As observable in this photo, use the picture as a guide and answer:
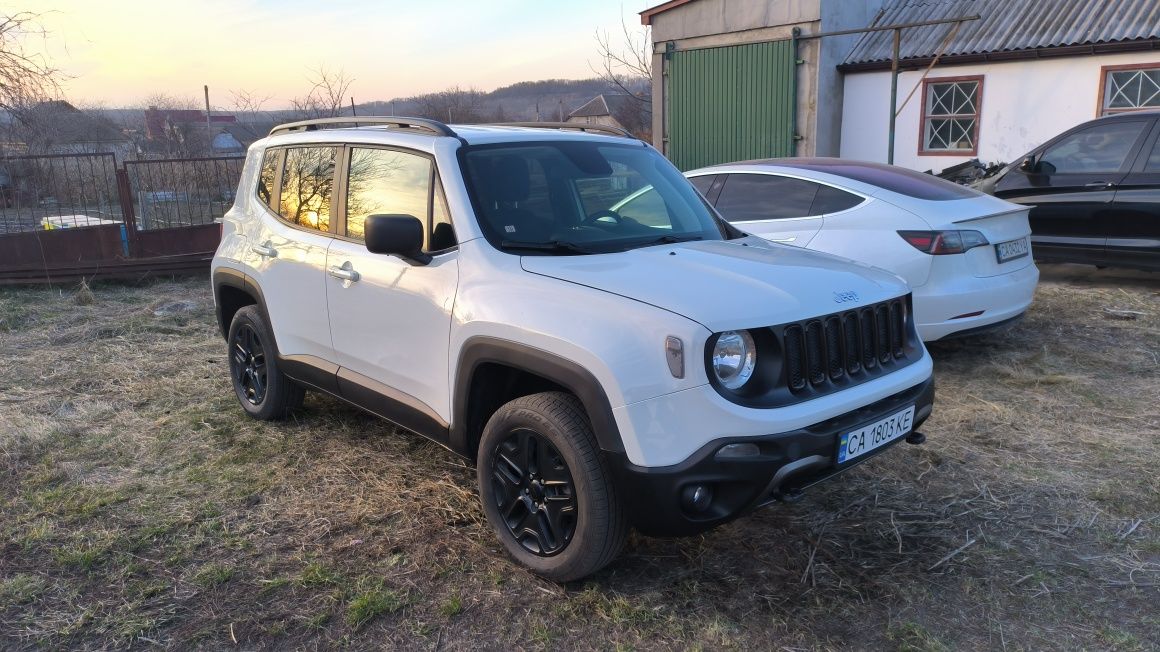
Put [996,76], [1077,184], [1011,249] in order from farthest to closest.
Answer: [996,76]
[1077,184]
[1011,249]

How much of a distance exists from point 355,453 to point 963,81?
13277mm

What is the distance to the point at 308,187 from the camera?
4.59 m

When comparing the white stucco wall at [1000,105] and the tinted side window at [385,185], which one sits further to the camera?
the white stucco wall at [1000,105]

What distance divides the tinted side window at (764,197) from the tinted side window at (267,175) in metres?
3.24

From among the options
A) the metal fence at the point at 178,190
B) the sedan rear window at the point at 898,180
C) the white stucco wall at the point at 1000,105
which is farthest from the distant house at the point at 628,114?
the sedan rear window at the point at 898,180

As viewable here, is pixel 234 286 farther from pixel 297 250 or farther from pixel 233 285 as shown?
pixel 297 250

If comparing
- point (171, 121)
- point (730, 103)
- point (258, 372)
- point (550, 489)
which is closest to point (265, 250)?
point (258, 372)

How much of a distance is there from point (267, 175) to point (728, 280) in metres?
3.18

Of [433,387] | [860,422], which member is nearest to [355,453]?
[433,387]

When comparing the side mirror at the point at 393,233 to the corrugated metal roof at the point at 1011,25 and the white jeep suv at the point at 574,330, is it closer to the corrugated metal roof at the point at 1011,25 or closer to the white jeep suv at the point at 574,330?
the white jeep suv at the point at 574,330

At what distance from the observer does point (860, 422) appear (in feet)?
10.0

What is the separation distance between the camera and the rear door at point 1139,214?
758cm

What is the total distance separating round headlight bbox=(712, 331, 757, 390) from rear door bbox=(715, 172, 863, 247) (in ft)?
10.0

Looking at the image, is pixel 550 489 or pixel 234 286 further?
pixel 234 286
